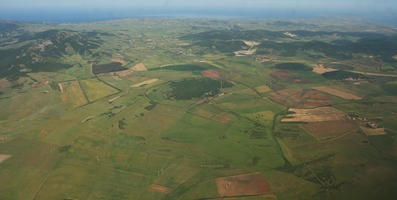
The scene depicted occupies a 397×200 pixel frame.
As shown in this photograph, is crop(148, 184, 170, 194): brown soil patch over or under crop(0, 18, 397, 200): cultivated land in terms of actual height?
under

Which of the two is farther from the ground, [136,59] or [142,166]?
[136,59]

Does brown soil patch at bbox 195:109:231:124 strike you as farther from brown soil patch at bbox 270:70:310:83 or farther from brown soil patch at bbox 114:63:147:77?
brown soil patch at bbox 114:63:147:77

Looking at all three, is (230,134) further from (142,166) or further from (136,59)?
(136,59)

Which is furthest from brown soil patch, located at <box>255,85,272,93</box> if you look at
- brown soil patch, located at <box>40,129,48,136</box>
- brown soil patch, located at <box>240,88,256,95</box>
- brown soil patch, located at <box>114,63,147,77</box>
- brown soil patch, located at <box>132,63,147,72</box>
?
brown soil patch, located at <box>40,129,48,136</box>

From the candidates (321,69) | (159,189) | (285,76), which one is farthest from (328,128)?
(321,69)

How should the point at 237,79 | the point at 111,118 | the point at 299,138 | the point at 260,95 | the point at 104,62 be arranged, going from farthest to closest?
the point at 104,62
the point at 237,79
the point at 260,95
the point at 111,118
the point at 299,138

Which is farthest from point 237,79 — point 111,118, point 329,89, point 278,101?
point 111,118

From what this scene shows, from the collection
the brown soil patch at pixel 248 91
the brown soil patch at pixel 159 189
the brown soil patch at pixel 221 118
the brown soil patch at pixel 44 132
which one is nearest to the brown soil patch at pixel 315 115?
the brown soil patch at pixel 221 118
